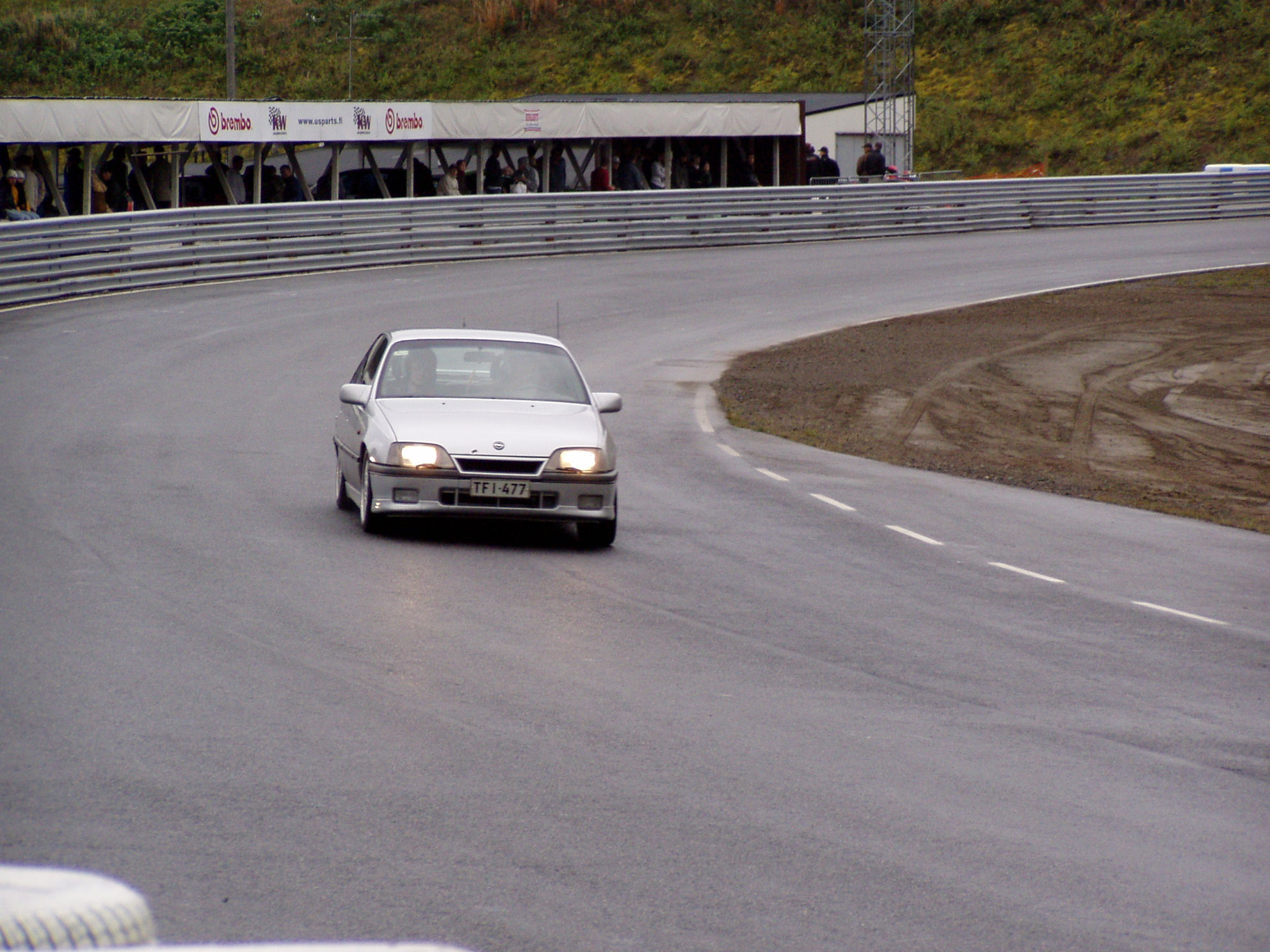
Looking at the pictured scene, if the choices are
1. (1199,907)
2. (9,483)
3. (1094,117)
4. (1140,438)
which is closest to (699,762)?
(1199,907)

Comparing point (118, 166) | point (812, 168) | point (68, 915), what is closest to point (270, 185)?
point (118, 166)

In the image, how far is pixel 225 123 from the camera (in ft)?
103

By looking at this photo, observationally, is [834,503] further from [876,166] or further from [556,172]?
[876,166]

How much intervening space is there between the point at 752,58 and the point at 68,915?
71019mm

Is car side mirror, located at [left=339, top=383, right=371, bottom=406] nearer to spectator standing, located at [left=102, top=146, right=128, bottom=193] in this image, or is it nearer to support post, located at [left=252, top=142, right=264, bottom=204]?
spectator standing, located at [left=102, top=146, right=128, bottom=193]

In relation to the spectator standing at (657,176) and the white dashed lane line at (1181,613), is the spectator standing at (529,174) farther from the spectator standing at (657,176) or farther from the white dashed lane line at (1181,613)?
the white dashed lane line at (1181,613)

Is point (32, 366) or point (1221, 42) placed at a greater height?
point (1221, 42)

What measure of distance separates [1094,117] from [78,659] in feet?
185

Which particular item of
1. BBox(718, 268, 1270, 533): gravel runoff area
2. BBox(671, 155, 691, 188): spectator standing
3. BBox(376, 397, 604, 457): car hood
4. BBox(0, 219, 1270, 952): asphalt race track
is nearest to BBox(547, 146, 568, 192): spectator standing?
BBox(671, 155, 691, 188): spectator standing

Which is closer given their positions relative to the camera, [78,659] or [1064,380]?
[78,659]

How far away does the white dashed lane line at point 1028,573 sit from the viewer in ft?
33.5

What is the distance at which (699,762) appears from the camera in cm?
606

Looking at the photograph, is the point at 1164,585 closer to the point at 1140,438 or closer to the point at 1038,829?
the point at 1038,829

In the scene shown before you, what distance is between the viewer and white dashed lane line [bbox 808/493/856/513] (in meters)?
12.4
